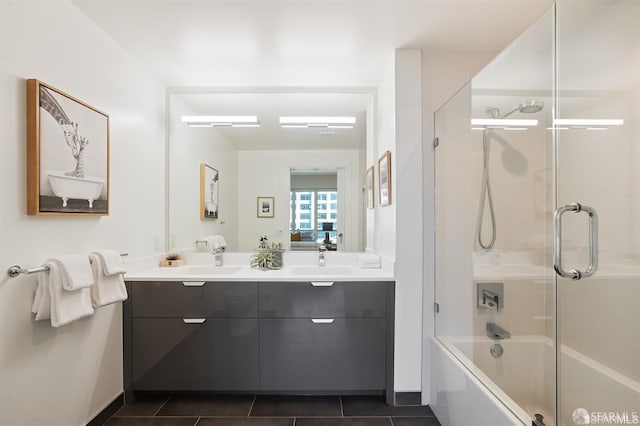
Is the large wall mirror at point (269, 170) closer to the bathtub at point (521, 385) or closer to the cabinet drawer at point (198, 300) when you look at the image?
the cabinet drawer at point (198, 300)

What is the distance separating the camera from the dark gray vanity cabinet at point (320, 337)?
81.1 inches

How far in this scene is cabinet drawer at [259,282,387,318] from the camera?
2.06 m

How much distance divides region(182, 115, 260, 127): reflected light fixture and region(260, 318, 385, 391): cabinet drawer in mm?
1594

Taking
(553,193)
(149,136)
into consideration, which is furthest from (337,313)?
(149,136)

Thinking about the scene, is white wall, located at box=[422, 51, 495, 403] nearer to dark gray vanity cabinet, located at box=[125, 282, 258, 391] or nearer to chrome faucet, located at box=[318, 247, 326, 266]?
chrome faucet, located at box=[318, 247, 326, 266]

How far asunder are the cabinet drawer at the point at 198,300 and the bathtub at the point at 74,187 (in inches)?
26.6

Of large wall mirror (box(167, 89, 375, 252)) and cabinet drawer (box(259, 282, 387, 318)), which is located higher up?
large wall mirror (box(167, 89, 375, 252))

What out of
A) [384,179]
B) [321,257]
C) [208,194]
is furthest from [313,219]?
[208,194]

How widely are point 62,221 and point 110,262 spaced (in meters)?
0.31

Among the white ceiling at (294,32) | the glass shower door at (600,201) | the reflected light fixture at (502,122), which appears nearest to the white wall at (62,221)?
the white ceiling at (294,32)

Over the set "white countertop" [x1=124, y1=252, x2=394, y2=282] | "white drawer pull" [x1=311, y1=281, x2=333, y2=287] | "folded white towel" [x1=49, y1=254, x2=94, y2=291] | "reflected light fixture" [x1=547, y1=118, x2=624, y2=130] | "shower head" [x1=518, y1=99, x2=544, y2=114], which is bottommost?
"white drawer pull" [x1=311, y1=281, x2=333, y2=287]

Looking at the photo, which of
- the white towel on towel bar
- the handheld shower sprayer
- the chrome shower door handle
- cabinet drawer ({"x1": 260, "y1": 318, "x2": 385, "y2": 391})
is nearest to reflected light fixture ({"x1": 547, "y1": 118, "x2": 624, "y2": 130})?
the handheld shower sprayer

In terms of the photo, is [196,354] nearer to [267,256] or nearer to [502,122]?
[267,256]

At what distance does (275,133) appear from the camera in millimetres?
2697
